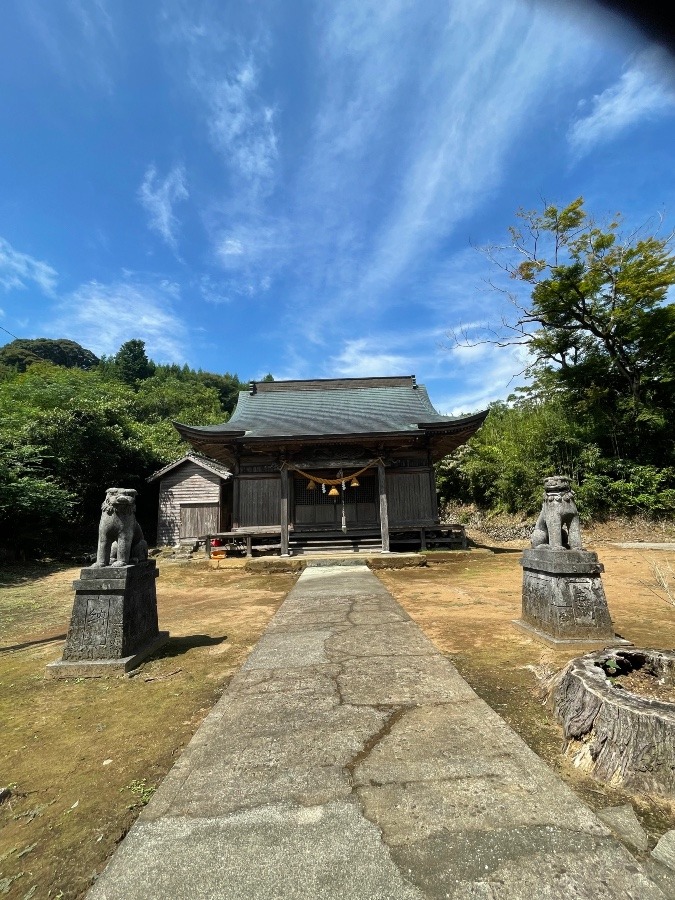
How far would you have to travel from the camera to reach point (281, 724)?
2.30m

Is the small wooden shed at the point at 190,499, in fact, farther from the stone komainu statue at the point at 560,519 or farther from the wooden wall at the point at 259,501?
the stone komainu statue at the point at 560,519

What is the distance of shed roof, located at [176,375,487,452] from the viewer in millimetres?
11680

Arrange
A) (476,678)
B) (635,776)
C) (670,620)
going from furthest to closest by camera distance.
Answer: (670,620), (476,678), (635,776)

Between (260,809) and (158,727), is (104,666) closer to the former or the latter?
(158,727)

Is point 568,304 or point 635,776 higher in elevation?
point 568,304

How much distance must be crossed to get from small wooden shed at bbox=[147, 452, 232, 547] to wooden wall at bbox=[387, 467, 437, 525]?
8.58 m

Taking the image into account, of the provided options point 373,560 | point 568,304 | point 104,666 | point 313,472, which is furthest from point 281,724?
point 568,304

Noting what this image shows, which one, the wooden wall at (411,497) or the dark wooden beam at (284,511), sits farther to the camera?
the wooden wall at (411,497)

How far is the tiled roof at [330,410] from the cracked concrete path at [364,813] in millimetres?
9290

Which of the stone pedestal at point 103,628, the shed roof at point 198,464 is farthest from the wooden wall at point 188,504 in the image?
the stone pedestal at point 103,628

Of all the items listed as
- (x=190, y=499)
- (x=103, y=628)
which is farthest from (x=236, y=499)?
(x=103, y=628)

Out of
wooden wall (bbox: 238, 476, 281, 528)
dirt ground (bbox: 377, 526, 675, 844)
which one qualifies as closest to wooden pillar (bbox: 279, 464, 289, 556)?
wooden wall (bbox: 238, 476, 281, 528)

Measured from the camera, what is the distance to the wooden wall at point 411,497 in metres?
12.9

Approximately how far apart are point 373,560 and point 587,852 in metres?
9.20
